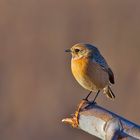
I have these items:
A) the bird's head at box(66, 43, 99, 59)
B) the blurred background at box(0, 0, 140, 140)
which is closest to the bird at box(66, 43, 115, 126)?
the bird's head at box(66, 43, 99, 59)

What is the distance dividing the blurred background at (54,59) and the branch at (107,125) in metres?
6.03

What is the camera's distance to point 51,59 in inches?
431

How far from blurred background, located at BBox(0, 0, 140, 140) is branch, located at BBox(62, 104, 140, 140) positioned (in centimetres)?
603

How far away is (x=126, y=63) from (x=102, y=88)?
4.51m

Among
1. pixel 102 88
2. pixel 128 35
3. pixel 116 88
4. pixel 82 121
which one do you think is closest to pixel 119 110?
pixel 116 88

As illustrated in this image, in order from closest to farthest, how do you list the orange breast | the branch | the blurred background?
1. the branch
2. the orange breast
3. the blurred background

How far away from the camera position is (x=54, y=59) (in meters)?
10.8

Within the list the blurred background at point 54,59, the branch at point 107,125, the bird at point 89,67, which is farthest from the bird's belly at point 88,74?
the blurred background at point 54,59

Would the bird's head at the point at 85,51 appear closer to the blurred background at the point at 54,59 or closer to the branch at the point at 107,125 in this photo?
the branch at the point at 107,125

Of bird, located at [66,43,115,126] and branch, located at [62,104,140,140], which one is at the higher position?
branch, located at [62,104,140,140]

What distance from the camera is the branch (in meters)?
2.93

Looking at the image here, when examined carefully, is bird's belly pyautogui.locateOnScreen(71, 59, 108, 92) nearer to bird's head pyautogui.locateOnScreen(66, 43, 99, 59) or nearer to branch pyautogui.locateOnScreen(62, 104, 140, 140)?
bird's head pyautogui.locateOnScreen(66, 43, 99, 59)

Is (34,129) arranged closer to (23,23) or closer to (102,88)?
(23,23)

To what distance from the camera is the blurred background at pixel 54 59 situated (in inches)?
386
